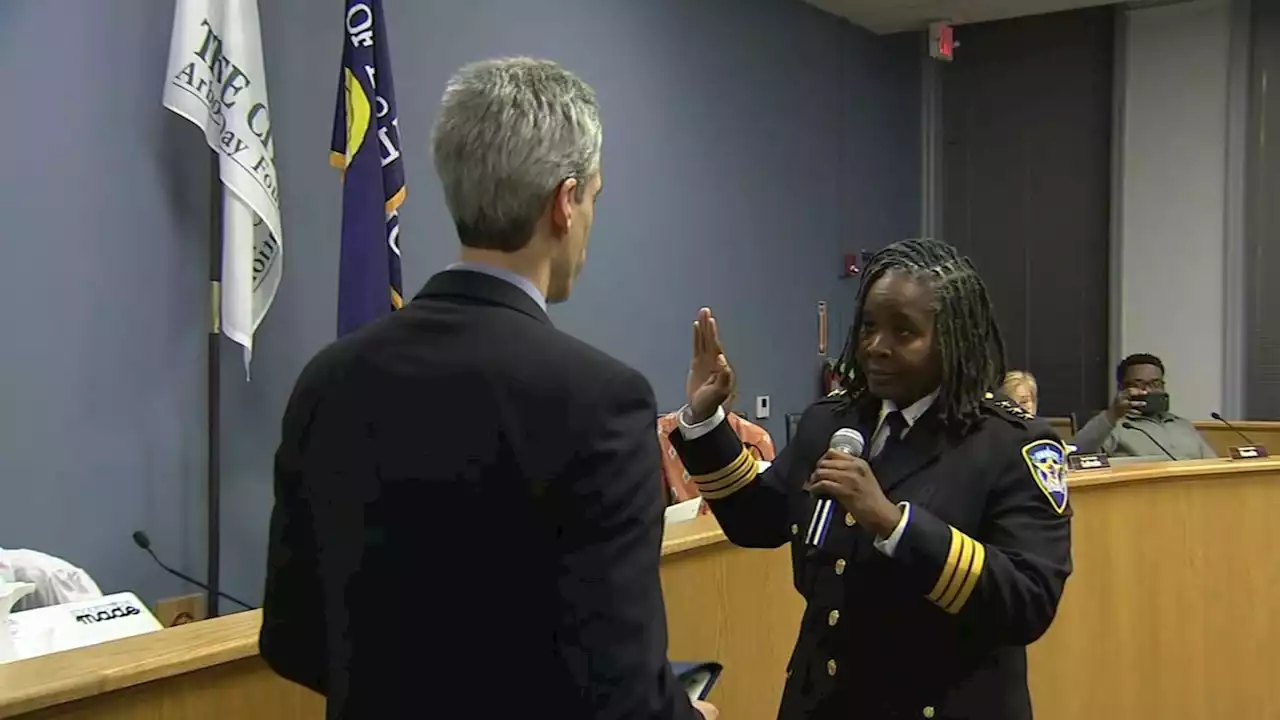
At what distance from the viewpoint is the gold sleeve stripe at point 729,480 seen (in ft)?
5.37

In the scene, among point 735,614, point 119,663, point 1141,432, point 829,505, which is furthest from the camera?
point 1141,432

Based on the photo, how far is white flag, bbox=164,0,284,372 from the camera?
300 centimetres

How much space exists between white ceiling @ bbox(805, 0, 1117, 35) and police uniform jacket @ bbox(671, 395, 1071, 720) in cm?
499

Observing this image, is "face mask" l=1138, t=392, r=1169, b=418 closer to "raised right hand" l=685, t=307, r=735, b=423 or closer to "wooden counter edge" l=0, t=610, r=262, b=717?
"raised right hand" l=685, t=307, r=735, b=423

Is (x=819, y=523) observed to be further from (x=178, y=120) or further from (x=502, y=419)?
(x=178, y=120)

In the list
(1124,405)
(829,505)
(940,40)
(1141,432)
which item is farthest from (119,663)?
(940,40)

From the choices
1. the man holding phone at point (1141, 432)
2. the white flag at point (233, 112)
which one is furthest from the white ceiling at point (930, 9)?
the white flag at point (233, 112)

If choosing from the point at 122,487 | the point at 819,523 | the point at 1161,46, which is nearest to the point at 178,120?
the point at 122,487

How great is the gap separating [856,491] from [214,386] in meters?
2.32

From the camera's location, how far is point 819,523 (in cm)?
157

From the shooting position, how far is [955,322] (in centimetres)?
154

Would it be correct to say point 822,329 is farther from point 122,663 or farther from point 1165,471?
point 122,663

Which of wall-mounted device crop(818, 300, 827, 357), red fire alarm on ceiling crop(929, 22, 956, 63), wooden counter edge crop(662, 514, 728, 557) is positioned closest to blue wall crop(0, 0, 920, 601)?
wall-mounted device crop(818, 300, 827, 357)

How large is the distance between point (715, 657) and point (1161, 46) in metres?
5.50
